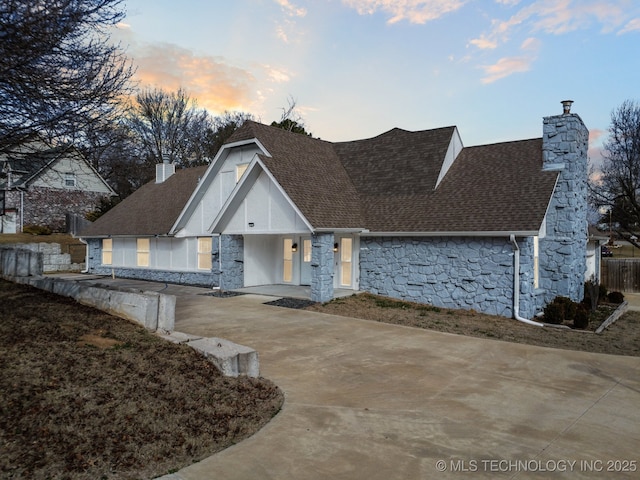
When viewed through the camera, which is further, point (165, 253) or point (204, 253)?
point (165, 253)

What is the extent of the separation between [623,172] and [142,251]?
30.5 metres

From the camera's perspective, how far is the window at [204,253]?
19812 mm

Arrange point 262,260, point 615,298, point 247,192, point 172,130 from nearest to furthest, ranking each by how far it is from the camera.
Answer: point 247,192, point 615,298, point 262,260, point 172,130

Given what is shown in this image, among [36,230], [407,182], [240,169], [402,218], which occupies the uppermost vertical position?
[240,169]

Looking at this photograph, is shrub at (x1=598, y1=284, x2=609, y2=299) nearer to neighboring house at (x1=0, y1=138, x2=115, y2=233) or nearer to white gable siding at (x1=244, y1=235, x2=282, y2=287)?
white gable siding at (x1=244, y1=235, x2=282, y2=287)

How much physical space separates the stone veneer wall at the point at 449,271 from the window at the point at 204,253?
7.21 meters

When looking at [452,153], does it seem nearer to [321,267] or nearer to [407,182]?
[407,182]

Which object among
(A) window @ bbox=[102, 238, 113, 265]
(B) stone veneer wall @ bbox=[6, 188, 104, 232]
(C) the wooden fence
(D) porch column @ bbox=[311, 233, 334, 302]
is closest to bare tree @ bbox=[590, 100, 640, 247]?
(C) the wooden fence

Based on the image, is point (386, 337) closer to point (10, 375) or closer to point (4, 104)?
point (10, 375)

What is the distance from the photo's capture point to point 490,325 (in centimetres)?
1213

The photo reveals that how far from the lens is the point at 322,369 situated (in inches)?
307

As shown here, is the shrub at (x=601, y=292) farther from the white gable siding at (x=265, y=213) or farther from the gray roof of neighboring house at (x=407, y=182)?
the white gable siding at (x=265, y=213)

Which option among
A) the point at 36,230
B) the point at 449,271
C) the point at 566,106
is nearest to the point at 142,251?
the point at 36,230

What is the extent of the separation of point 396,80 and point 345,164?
411 centimetres
